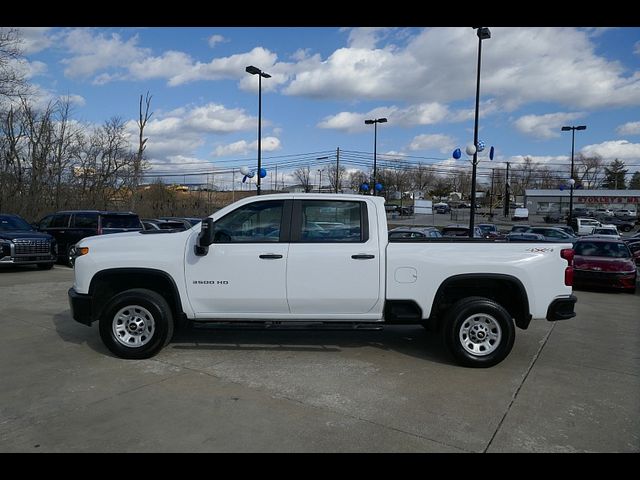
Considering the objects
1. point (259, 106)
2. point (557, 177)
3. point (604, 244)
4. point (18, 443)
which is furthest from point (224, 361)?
point (557, 177)

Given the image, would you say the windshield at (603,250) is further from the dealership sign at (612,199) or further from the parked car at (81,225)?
the dealership sign at (612,199)

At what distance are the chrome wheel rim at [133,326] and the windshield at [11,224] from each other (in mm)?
11165

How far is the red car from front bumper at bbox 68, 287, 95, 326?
1227 cm

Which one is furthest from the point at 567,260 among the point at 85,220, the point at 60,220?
the point at 60,220

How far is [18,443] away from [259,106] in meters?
23.6

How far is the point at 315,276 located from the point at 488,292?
2.11 metres

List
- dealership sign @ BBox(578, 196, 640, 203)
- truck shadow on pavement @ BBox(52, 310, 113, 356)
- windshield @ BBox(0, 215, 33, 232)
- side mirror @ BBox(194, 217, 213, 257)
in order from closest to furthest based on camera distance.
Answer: side mirror @ BBox(194, 217, 213, 257) → truck shadow on pavement @ BBox(52, 310, 113, 356) → windshield @ BBox(0, 215, 33, 232) → dealership sign @ BBox(578, 196, 640, 203)

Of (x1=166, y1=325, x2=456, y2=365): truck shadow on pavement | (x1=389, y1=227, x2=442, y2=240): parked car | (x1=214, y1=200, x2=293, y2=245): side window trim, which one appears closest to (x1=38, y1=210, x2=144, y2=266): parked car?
(x1=389, y1=227, x2=442, y2=240): parked car

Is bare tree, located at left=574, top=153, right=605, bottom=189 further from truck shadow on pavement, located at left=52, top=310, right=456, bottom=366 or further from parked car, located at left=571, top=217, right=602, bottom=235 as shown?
truck shadow on pavement, located at left=52, top=310, right=456, bottom=366

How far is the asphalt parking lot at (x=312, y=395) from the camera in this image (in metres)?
3.71

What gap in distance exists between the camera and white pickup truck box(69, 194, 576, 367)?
5.39 m

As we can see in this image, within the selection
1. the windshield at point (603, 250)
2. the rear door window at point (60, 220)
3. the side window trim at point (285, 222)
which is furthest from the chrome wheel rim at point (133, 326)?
the windshield at point (603, 250)

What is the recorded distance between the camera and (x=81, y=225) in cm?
1554
